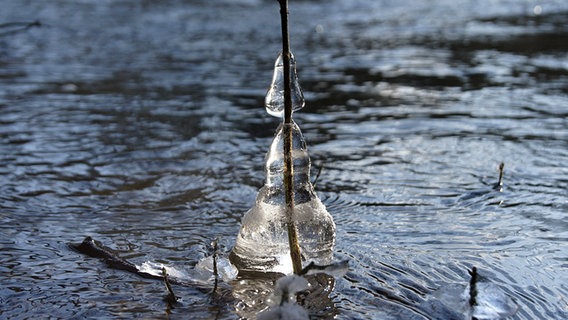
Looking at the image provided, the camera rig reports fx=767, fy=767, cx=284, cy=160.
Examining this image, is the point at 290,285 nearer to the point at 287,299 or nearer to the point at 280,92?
the point at 287,299

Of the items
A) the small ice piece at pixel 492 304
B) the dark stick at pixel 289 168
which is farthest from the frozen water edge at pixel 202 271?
the small ice piece at pixel 492 304

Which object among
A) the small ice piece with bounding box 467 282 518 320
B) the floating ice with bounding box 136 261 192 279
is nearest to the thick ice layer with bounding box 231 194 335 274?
the floating ice with bounding box 136 261 192 279

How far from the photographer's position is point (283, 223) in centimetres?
193

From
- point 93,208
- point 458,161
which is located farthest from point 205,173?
point 458,161

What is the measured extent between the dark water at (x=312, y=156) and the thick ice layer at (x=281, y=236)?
93mm

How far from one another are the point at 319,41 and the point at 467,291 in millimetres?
5849

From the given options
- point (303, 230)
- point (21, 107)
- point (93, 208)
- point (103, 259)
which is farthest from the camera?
point (21, 107)

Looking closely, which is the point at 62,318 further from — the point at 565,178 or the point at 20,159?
the point at 565,178

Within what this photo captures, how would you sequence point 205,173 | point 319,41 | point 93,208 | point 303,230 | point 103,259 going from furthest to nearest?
point 319,41, point 205,173, point 93,208, point 103,259, point 303,230

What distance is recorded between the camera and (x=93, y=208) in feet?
9.09

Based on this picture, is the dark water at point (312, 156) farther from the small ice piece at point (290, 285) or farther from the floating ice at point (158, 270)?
the small ice piece at point (290, 285)

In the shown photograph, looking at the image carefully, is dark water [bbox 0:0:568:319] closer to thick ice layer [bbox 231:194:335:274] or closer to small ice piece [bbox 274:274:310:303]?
thick ice layer [bbox 231:194:335:274]

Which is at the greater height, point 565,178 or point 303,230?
point 303,230

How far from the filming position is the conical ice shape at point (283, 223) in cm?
190
